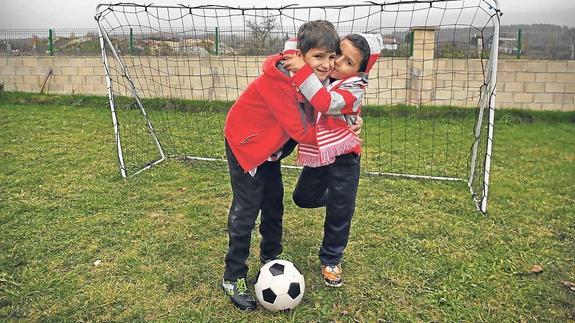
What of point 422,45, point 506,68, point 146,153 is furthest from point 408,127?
point 146,153

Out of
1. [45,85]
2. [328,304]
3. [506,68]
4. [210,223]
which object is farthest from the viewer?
[45,85]

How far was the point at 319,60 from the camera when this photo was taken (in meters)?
2.54

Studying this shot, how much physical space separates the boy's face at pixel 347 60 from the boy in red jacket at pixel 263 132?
3.9 inches

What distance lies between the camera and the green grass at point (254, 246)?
9.33ft

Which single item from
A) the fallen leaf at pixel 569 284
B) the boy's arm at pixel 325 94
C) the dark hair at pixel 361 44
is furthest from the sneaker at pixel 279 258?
the fallen leaf at pixel 569 284

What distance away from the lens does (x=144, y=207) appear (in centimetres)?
445

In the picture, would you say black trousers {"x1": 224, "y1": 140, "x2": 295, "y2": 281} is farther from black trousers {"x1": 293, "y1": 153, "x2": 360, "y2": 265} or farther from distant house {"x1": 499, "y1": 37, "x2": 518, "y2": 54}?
distant house {"x1": 499, "y1": 37, "x2": 518, "y2": 54}

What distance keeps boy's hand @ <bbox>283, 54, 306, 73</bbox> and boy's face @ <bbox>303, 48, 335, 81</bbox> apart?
52 mm

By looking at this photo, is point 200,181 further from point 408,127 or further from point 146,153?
point 408,127

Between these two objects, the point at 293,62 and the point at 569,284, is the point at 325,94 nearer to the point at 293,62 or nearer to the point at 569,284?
the point at 293,62

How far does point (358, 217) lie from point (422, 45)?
22.4 feet

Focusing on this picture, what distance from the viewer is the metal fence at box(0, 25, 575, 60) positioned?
797cm

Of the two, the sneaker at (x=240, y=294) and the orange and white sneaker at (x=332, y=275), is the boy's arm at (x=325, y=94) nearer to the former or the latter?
the orange and white sneaker at (x=332, y=275)

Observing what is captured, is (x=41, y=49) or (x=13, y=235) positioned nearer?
(x=13, y=235)
